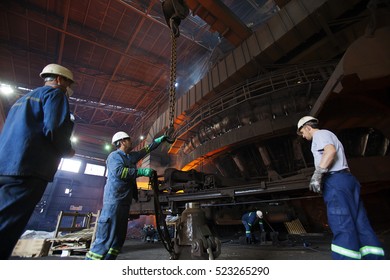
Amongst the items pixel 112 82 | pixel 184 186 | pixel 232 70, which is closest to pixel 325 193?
pixel 184 186

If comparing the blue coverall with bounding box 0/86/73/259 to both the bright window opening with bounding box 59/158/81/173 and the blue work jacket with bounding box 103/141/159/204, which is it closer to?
the blue work jacket with bounding box 103/141/159/204

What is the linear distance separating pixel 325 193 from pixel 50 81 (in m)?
2.74

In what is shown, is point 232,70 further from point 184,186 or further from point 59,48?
point 59,48

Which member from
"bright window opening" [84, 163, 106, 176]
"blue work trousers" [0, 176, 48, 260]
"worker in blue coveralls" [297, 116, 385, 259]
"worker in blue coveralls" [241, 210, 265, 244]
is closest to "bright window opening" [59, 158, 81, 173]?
"bright window opening" [84, 163, 106, 176]

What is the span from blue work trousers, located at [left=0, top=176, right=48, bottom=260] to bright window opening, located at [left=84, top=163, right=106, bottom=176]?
57.7 feet

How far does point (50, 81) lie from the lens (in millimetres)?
1760

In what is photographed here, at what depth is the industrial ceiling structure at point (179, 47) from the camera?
500 centimetres

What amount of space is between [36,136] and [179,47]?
30.5 feet

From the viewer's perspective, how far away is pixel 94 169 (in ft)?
56.6

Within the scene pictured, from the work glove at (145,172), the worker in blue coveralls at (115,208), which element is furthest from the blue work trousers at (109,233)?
the work glove at (145,172)

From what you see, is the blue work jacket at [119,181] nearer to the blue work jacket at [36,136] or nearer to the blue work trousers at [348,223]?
the blue work jacket at [36,136]

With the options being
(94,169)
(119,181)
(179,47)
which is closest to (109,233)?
(119,181)

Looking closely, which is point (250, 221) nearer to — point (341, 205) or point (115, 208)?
point (341, 205)
